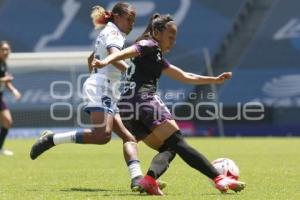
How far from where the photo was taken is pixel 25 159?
1430cm

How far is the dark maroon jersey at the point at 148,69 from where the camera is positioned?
7.54 meters

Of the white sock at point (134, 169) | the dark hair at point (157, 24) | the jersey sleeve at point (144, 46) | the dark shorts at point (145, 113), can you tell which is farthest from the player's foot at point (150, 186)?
the dark hair at point (157, 24)

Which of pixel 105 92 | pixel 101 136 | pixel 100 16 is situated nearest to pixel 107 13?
pixel 100 16

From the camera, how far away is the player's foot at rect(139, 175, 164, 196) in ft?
23.7

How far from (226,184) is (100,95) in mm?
1699

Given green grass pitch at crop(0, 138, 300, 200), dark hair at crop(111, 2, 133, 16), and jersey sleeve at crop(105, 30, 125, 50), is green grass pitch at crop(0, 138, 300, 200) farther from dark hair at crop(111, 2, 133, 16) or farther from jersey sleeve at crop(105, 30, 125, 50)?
dark hair at crop(111, 2, 133, 16)

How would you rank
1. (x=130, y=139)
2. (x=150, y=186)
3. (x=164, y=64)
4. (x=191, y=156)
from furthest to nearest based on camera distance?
(x=130, y=139) < (x=164, y=64) < (x=191, y=156) < (x=150, y=186)

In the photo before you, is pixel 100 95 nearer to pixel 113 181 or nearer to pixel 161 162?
pixel 161 162

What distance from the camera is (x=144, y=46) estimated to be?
7.42 m

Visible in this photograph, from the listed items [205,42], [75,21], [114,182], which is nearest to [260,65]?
[205,42]

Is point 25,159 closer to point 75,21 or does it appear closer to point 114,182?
point 114,182

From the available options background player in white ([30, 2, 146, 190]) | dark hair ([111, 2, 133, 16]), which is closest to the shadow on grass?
background player in white ([30, 2, 146, 190])

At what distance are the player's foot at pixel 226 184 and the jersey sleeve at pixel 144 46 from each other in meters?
1.36

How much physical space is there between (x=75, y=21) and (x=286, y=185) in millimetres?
24621
